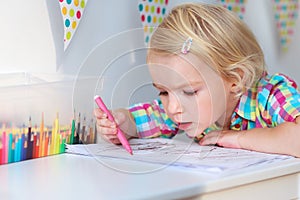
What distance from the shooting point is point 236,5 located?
1707mm

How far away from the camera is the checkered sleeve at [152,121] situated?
129cm

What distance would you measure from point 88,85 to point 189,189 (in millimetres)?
449

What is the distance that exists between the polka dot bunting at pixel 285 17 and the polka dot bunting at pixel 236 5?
3.8 inches

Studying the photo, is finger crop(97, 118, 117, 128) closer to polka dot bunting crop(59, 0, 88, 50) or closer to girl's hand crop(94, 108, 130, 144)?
girl's hand crop(94, 108, 130, 144)

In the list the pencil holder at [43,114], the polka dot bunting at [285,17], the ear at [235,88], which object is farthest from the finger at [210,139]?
the polka dot bunting at [285,17]

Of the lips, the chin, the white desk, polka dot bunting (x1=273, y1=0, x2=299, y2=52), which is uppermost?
polka dot bunting (x1=273, y1=0, x2=299, y2=52)

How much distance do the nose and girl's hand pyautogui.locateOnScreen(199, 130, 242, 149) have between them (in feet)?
0.26

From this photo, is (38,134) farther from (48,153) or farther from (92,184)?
(92,184)

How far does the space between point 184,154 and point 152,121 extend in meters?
0.26

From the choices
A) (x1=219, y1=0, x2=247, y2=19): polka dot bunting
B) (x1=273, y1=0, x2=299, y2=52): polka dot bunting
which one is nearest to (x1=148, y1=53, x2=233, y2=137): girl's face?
(x1=219, y1=0, x2=247, y2=19): polka dot bunting

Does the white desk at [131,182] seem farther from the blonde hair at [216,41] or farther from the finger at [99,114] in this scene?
the blonde hair at [216,41]

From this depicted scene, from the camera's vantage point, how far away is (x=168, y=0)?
150 centimetres

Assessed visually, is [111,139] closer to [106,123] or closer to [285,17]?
[106,123]

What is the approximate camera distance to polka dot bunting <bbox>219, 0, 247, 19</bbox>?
5.46 ft
